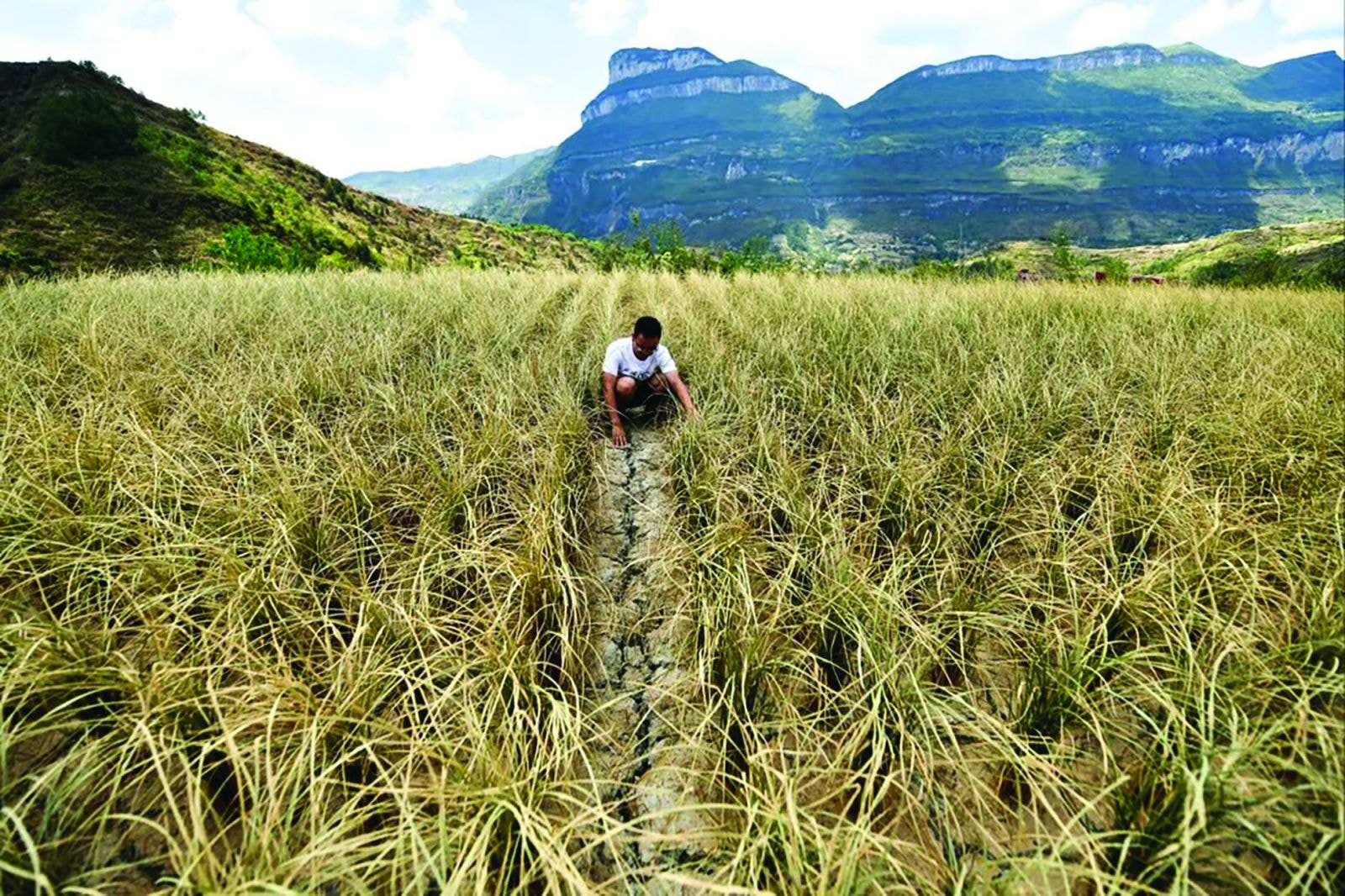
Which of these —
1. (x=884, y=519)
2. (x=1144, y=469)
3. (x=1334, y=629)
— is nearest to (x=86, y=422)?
(x=884, y=519)

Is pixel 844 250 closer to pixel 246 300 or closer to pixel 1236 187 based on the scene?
pixel 246 300

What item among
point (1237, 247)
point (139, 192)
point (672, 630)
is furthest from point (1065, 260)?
point (1237, 247)

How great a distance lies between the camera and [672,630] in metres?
2.18

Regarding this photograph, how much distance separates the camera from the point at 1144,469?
254cm

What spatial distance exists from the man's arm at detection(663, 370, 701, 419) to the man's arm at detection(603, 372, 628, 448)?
40 cm

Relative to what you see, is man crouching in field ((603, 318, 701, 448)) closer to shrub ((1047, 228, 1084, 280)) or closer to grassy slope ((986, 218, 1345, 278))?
shrub ((1047, 228, 1084, 280))

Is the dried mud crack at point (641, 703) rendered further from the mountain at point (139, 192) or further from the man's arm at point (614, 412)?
the mountain at point (139, 192)

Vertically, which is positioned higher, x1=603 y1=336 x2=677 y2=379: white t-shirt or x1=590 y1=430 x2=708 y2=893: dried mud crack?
x1=603 y1=336 x2=677 y2=379: white t-shirt

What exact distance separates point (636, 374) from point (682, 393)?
0.46 meters

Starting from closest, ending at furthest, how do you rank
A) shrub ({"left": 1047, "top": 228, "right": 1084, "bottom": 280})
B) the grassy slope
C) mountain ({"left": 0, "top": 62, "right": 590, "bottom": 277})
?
1. shrub ({"left": 1047, "top": 228, "right": 1084, "bottom": 280})
2. mountain ({"left": 0, "top": 62, "right": 590, "bottom": 277})
3. the grassy slope

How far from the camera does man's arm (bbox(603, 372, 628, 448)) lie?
3.64 meters

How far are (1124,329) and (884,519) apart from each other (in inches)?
164

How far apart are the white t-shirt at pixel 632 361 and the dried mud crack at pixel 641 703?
3.27 feet

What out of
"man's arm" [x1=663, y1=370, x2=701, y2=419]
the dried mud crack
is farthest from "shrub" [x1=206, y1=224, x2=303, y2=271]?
the dried mud crack
